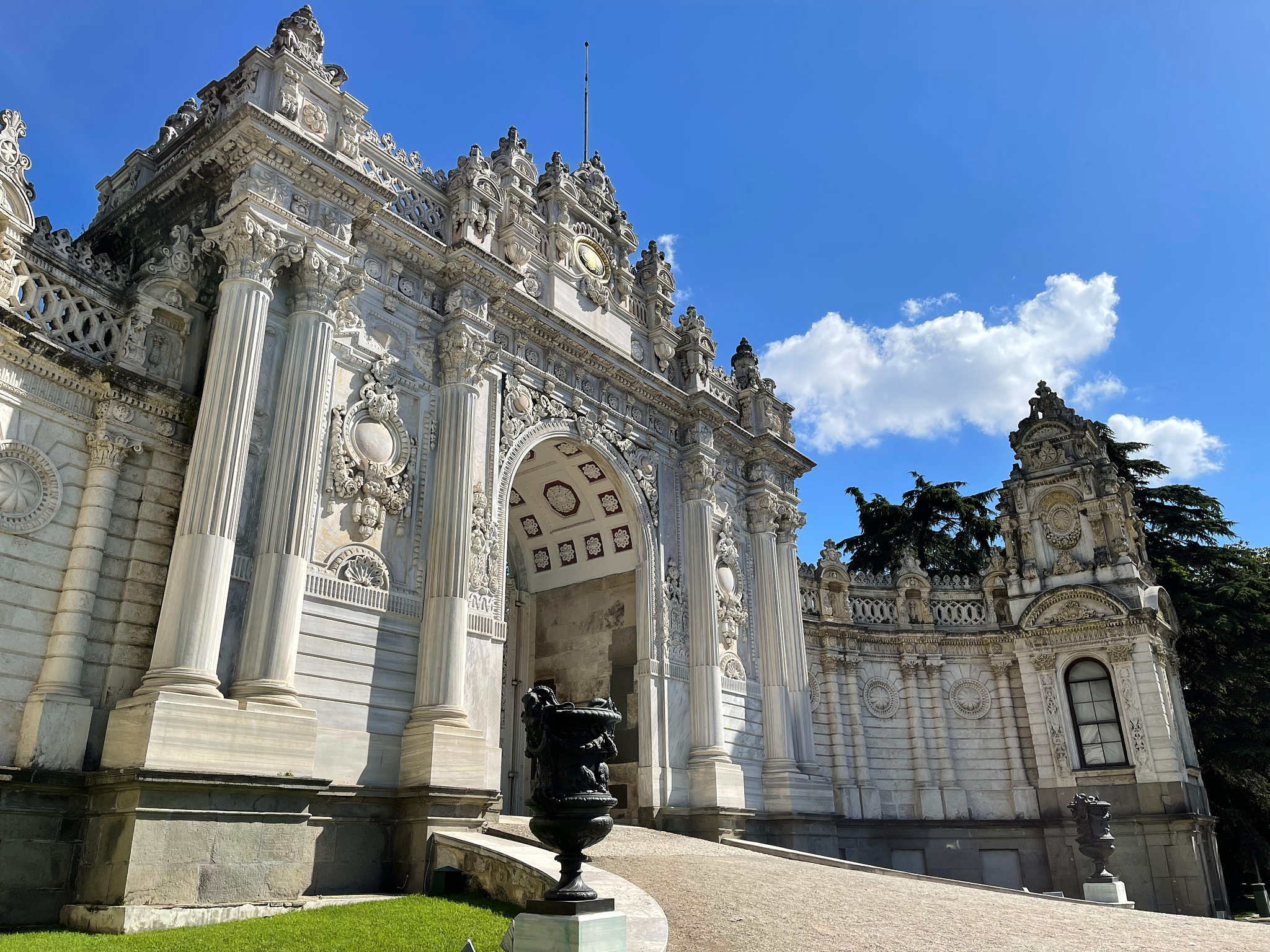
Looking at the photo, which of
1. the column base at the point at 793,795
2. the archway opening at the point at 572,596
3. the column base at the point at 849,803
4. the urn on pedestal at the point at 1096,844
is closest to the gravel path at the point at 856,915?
the urn on pedestal at the point at 1096,844

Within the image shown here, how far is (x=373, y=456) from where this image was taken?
15.2 metres

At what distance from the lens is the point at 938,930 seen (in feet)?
34.2

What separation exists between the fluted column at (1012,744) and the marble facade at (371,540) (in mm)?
125

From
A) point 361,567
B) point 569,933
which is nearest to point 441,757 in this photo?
point 361,567

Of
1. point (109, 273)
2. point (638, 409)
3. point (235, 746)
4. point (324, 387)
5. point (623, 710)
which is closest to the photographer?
point (235, 746)

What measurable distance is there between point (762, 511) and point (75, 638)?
54.0ft

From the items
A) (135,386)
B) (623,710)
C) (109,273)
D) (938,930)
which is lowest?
(938,930)

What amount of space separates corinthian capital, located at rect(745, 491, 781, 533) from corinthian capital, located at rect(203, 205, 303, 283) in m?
13.9

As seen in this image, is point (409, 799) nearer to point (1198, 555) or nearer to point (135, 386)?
point (135, 386)

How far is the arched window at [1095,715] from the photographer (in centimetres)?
2581

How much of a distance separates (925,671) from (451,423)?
17.9 meters

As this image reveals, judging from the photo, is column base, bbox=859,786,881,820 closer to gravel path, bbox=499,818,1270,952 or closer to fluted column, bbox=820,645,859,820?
fluted column, bbox=820,645,859,820

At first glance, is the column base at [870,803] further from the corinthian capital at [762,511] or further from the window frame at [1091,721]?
the corinthian capital at [762,511]

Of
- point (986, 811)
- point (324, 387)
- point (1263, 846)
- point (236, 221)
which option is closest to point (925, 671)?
point (986, 811)
